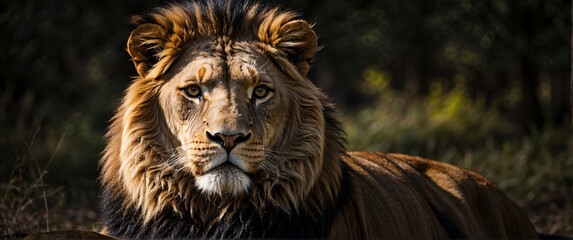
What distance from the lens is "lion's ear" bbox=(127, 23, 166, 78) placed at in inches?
151

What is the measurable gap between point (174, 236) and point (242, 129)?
0.74 m

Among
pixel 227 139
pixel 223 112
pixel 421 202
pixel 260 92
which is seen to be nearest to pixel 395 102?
pixel 421 202

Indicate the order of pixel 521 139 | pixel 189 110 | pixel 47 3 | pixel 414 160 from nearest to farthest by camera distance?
pixel 189 110, pixel 414 160, pixel 47 3, pixel 521 139

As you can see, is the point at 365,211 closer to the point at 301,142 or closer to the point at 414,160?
the point at 301,142

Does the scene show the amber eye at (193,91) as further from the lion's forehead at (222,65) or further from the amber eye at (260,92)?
the amber eye at (260,92)

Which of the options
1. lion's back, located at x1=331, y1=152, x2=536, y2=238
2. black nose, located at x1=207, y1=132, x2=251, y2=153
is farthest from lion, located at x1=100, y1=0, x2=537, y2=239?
lion's back, located at x1=331, y1=152, x2=536, y2=238

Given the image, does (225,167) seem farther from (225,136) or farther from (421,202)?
(421,202)

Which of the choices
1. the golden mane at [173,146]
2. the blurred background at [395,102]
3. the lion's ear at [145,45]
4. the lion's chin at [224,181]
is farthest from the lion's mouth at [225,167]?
the blurred background at [395,102]

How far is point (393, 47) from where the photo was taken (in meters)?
15.1

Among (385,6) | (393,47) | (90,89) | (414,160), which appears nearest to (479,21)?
(385,6)

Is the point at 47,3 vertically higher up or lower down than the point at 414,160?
higher up

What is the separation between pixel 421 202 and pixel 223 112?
213 centimetres

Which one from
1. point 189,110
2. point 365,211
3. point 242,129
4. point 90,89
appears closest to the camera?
point 242,129

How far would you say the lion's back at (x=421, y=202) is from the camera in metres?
4.45
